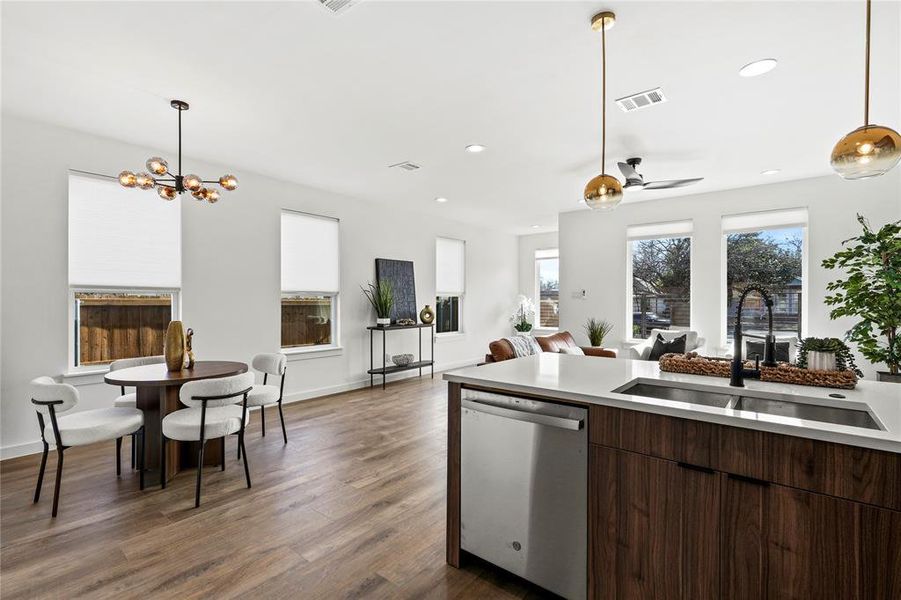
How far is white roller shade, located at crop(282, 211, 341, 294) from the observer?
5.44 m

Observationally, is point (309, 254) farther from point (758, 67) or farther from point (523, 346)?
point (758, 67)

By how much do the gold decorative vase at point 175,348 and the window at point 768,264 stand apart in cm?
628

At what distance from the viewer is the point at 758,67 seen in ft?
8.89

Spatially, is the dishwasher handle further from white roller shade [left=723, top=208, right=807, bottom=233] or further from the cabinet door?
white roller shade [left=723, top=208, right=807, bottom=233]

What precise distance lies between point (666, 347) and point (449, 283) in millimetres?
3756

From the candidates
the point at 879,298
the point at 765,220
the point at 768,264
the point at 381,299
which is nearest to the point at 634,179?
the point at 879,298

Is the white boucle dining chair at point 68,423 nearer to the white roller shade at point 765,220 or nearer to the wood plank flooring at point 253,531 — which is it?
the wood plank flooring at point 253,531

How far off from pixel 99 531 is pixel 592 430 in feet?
8.90

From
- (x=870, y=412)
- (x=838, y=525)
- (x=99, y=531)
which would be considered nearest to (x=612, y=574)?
(x=838, y=525)

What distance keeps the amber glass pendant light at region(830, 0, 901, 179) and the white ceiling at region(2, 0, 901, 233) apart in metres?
1.02

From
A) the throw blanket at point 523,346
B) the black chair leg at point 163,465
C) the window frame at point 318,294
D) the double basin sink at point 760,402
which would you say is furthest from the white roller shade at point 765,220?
the black chair leg at point 163,465

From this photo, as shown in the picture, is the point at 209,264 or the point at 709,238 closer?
the point at 209,264

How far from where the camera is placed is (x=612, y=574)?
1.69 metres

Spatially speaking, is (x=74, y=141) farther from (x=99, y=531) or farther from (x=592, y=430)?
(x=592, y=430)
